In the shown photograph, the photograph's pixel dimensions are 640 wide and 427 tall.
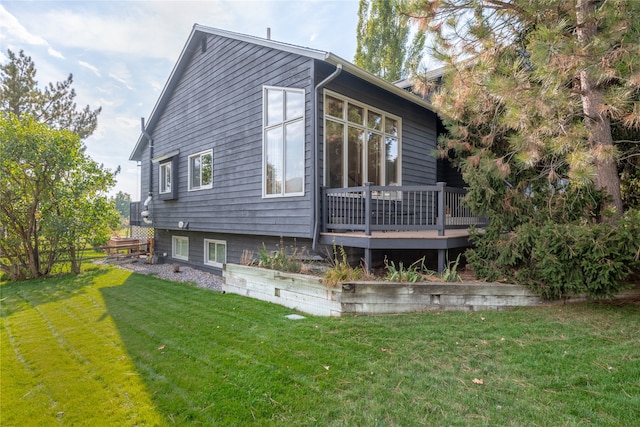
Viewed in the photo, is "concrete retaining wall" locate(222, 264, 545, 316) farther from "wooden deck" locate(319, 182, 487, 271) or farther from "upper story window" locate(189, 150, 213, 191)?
"upper story window" locate(189, 150, 213, 191)

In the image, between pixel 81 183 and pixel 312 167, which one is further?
pixel 81 183

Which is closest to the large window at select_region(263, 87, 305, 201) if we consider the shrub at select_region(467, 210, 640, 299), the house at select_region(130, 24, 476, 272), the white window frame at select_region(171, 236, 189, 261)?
the house at select_region(130, 24, 476, 272)

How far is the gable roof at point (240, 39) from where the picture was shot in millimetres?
5559

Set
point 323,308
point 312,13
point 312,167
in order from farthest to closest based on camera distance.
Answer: point 312,13, point 312,167, point 323,308

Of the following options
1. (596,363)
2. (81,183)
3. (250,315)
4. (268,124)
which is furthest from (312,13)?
(596,363)

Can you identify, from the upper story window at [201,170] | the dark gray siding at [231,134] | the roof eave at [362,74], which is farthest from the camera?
the upper story window at [201,170]

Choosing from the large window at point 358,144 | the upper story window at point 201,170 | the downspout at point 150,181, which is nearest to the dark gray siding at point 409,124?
the large window at point 358,144

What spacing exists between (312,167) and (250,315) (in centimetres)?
267

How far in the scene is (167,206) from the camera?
10703 mm

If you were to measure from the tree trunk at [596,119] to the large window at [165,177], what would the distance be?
10.7 meters

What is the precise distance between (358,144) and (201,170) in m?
4.82

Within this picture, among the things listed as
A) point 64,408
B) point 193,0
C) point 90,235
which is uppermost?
point 193,0

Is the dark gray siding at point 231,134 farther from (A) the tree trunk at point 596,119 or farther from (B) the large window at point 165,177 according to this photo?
(A) the tree trunk at point 596,119

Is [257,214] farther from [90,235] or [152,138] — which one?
[152,138]
